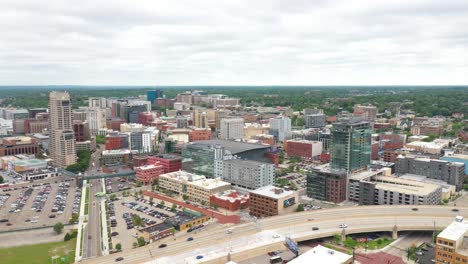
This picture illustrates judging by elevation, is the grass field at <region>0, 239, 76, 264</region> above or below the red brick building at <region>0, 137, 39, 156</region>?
below

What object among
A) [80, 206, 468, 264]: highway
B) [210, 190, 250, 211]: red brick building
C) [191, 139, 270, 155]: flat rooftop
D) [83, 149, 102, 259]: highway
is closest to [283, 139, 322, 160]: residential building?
[191, 139, 270, 155]: flat rooftop

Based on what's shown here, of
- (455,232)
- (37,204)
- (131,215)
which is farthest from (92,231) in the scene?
(455,232)

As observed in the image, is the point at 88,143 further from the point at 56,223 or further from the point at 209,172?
the point at 56,223

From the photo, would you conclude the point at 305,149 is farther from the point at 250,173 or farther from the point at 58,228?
the point at 58,228

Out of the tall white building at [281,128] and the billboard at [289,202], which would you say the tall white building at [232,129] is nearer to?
the tall white building at [281,128]

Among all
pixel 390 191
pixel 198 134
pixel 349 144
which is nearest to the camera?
pixel 390 191

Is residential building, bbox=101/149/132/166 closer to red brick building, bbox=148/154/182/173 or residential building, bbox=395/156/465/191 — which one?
red brick building, bbox=148/154/182/173
